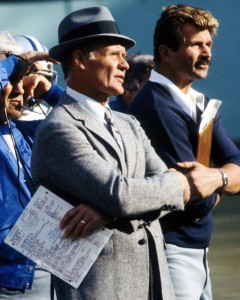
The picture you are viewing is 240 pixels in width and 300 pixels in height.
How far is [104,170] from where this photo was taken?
4.21 m

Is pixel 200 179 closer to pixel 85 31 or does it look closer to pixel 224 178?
pixel 224 178

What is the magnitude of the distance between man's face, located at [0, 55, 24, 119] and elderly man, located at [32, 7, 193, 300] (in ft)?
1.31

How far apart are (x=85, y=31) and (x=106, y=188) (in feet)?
2.27

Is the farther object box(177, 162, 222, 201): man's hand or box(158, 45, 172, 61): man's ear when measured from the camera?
box(158, 45, 172, 61): man's ear

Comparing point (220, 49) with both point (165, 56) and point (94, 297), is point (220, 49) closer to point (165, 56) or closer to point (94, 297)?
point (165, 56)

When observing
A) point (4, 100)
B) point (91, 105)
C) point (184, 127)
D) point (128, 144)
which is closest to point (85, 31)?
point (91, 105)

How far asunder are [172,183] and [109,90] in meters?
0.46

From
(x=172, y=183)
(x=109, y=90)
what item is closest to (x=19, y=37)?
(x=109, y=90)

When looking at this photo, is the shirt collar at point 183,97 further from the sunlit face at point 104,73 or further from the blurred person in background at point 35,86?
the sunlit face at point 104,73

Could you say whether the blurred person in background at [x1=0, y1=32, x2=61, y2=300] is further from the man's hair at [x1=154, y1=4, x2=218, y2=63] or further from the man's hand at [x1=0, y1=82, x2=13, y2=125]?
the man's hair at [x1=154, y1=4, x2=218, y2=63]

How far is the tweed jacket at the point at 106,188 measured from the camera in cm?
420

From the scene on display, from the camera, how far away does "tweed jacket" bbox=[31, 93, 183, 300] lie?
420cm

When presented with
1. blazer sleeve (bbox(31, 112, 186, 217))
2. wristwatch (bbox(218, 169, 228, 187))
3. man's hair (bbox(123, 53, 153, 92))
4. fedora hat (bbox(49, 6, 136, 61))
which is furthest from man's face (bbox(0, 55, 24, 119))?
man's hair (bbox(123, 53, 153, 92))

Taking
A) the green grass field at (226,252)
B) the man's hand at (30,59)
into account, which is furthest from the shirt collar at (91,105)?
the green grass field at (226,252)
